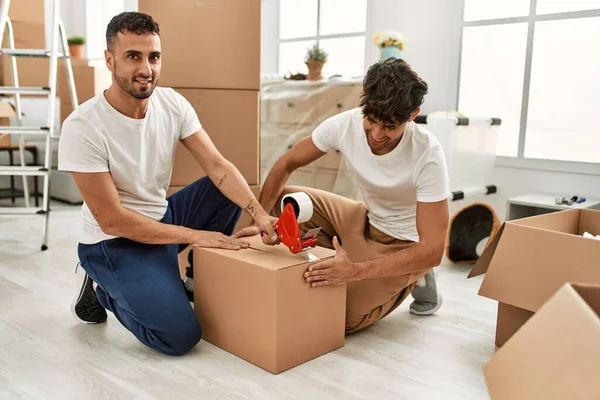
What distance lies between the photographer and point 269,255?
1.78 metres

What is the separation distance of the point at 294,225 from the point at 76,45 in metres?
4.44

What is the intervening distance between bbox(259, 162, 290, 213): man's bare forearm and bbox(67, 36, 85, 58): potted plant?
396 cm

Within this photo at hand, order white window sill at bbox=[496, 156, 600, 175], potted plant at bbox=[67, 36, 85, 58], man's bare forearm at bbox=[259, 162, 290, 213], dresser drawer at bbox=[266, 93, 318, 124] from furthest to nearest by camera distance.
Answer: potted plant at bbox=[67, 36, 85, 58], dresser drawer at bbox=[266, 93, 318, 124], white window sill at bbox=[496, 156, 600, 175], man's bare forearm at bbox=[259, 162, 290, 213]

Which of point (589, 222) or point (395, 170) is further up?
point (395, 170)

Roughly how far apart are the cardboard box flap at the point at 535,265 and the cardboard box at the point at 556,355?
0.78m

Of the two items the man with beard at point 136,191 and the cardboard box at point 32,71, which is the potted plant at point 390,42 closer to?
the man with beard at point 136,191

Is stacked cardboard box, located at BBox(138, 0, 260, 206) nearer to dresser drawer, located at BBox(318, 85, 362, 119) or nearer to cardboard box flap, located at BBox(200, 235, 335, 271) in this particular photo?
cardboard box flap, located at BBox(200, 235, 335, 271)

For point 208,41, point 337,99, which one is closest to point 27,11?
point 337,99

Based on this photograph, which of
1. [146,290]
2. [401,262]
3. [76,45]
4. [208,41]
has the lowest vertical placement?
[146,290]

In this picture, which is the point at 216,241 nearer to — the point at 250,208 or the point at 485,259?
the point at 250,208

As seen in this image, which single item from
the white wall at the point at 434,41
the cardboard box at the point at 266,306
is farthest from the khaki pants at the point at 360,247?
the white wall at the point at 434,41

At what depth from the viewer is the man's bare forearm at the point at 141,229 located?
1779mm

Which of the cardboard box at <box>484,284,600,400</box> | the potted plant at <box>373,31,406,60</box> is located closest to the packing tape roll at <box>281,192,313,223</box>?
the cardboard box at <box>484,284,600,400</box>

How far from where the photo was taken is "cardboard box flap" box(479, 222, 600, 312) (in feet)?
5.33
